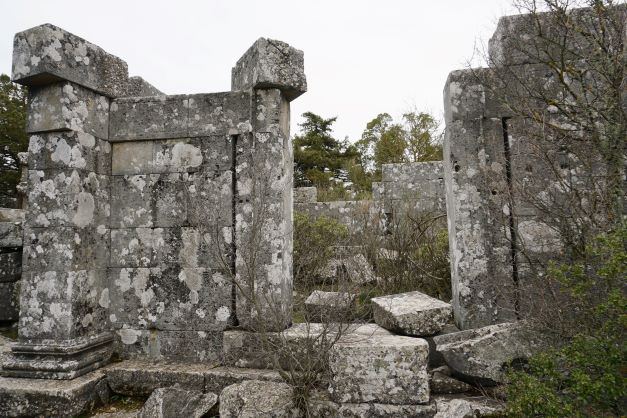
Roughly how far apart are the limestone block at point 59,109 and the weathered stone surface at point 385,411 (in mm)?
3510

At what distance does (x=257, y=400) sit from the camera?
2916mm

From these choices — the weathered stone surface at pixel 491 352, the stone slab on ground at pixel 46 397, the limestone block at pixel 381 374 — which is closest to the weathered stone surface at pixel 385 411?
the limestone block at pixel 381 374

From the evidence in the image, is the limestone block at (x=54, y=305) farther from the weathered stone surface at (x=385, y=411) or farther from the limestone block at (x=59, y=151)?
the weathered stone surface at (x=385, y=411)

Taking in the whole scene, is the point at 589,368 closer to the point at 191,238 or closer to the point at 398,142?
the point at 191,238

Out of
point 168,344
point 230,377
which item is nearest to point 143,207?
point 168,344

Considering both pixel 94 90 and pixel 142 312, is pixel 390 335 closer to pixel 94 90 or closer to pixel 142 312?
pixel 142 312

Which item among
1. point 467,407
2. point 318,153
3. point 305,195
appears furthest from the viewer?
point 318,153

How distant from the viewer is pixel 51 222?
3.60 metres

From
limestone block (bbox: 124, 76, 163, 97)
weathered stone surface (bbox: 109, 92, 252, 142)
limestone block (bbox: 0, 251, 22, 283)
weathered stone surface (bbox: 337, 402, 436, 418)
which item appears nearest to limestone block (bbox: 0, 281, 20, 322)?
limestone block (bbox: 0, 251, 22, 283)

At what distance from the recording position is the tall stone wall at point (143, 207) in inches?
140

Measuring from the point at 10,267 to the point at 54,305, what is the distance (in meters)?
1.86

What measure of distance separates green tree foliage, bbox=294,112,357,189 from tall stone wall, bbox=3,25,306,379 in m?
17.9

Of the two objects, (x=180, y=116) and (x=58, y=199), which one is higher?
(x=180, y=116)

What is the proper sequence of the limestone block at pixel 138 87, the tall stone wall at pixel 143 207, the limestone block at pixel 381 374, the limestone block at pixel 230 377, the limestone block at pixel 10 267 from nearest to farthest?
the limestone block at pixel 381 374 → the limestone block at pixel 230 377 → the tall stone wall at pixel 143 207 → the limestone block at pixel 138 87 → the limestone block at pixel 10 267
